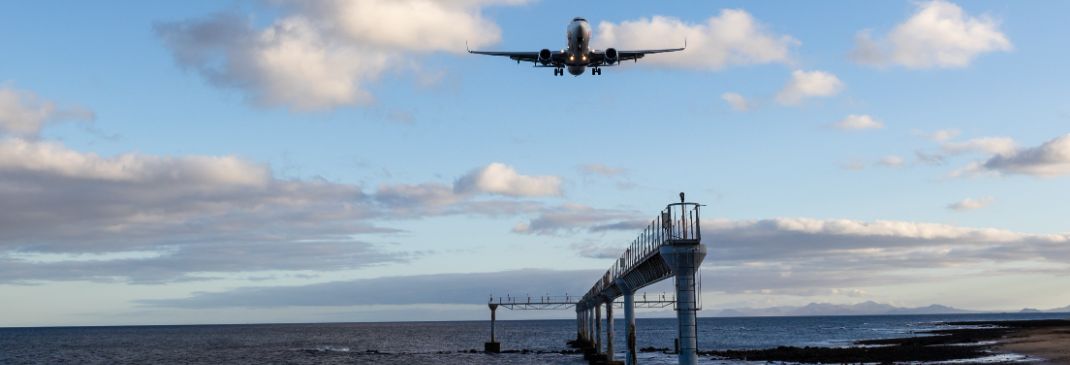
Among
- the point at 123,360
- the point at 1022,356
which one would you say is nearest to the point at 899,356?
the point at 1022,356

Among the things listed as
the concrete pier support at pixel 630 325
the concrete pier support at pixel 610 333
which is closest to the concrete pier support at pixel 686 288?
the concrete pier support at pixel 630 325

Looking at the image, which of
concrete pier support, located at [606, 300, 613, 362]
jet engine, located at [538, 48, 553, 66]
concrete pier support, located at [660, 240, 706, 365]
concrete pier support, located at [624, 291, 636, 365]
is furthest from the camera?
concrete pier support, located at [606, 300, 613, 362]

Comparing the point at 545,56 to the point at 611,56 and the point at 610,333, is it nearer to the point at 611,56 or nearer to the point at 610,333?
the point at 611,56

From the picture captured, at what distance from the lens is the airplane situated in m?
67.8

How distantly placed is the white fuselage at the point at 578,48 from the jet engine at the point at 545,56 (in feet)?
4.06

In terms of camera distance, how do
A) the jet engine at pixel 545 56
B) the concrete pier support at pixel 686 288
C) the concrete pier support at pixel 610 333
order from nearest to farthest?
the concrete pier support at pixel 686 288
the jet engine at pixel 545 56
the concrete pier support at pixel 610 333

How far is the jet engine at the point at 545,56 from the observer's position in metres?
67.2

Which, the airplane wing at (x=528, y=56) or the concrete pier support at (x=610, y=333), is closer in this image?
the airplane wing at (x=528, y=56)

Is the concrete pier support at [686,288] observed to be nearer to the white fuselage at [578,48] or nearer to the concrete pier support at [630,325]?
the concrete pier support at [630,325]

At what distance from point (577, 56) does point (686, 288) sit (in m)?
30.6

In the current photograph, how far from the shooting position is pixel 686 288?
4066 cm

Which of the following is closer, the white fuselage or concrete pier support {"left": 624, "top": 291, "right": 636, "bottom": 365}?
concrete pier support {"left": 624, "top": 291, "right": 636, "bottom": 365}

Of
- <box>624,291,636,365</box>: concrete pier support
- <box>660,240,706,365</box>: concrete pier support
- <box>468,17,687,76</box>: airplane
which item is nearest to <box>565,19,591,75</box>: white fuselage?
<box>468,17,687,76</box>: airplane

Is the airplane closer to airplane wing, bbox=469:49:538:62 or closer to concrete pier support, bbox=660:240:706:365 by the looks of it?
airplane wing, bbox=469:49:538:62
